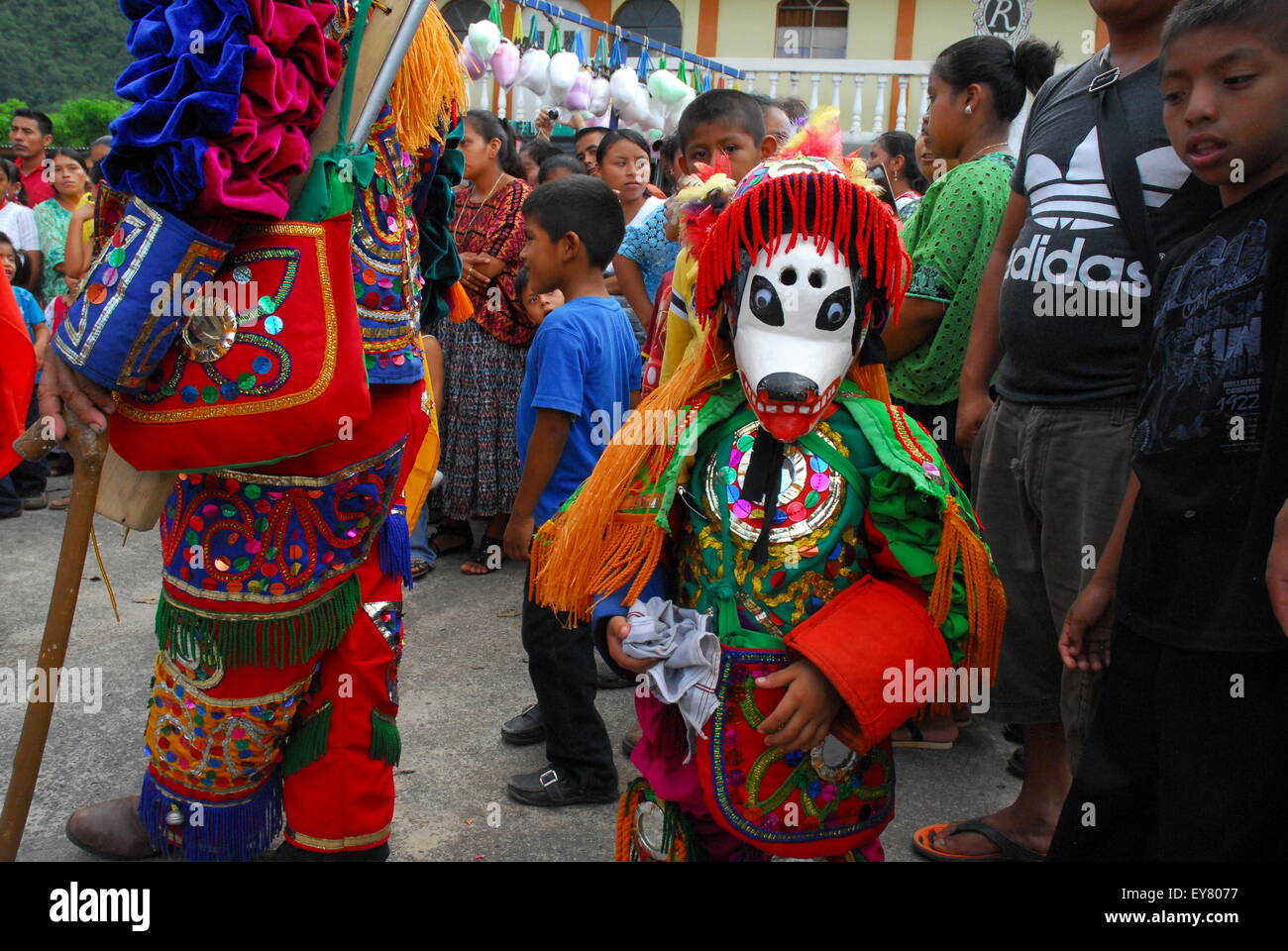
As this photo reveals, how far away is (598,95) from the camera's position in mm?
9047

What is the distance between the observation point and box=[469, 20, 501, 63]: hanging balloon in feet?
25.1

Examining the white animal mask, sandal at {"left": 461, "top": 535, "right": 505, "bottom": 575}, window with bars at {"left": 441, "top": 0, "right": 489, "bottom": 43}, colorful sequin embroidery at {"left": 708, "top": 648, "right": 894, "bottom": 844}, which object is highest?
window with bars at {"left": 441, "top": 0, "right": 489, "bottom": 43}

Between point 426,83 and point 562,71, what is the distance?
6.85 m

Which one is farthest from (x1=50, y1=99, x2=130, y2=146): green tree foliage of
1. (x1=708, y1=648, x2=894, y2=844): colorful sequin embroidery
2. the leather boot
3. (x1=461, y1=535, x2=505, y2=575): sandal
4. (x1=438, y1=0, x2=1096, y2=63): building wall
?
(x1=708, y1=648, x2=894, y2=844): colorful sequin embroidery

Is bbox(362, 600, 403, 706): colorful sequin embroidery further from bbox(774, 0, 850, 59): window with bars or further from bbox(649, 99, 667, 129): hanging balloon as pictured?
bbox(774, 0, 850, 59): window with bars

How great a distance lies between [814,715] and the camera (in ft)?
5.61

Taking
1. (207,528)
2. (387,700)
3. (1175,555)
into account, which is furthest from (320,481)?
(1175,555)

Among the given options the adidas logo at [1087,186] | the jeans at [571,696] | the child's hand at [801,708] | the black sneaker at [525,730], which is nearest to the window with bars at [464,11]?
the black sneaker at [525,730]

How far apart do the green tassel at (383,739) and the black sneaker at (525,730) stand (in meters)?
1.07

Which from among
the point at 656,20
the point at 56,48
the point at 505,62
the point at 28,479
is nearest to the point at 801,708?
the point at 28,479

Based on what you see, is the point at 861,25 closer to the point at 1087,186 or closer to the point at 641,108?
the point at 641,108

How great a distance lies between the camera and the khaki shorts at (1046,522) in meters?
2.32

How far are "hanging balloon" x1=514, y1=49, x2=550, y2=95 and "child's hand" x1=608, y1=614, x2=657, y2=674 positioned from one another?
23.9ft
